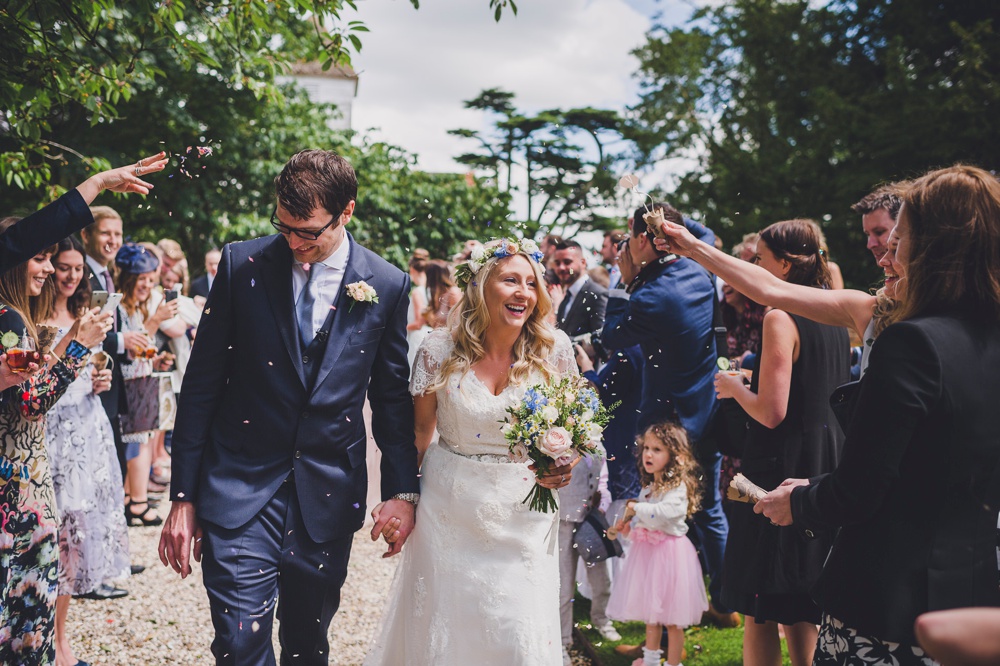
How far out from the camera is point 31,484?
389 cm

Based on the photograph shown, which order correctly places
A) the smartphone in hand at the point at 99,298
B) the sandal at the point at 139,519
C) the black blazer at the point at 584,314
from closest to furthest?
the smartphone in hand at the point at 99,298, the black blazer at the point at 584,314, the sandal at the point at 139,519

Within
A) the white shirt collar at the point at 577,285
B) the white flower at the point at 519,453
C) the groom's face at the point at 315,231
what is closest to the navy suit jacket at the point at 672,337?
the white shirt collar at the point at 577,285

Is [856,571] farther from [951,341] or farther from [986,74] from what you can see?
[986,74]

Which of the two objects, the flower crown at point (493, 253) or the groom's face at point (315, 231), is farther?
the flower crown at point (493, 253)

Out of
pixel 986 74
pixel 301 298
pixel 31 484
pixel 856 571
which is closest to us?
pixel 856 571

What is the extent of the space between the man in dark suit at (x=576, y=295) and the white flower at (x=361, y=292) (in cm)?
368

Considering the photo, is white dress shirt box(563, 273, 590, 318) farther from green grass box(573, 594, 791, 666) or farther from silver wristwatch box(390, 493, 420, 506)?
silver wristwatch box(390, 493, 420, 506)

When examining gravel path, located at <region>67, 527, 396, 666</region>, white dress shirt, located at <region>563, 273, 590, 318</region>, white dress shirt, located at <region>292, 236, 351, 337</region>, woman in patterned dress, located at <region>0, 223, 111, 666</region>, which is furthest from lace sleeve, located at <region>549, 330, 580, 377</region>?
white dress shirt, located at <region>563, 273, 590, 318</region>

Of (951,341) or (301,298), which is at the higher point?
(301,298)

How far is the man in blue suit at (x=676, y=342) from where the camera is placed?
535 cm

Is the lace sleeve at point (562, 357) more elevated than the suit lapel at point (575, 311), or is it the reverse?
the suit lapel at point (575, 311)

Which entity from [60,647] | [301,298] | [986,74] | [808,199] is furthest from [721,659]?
[808,199]

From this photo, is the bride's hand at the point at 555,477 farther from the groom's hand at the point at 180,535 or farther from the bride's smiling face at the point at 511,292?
the groom's hand at the point at 180,535

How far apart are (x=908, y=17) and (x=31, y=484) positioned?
21.2 metres
